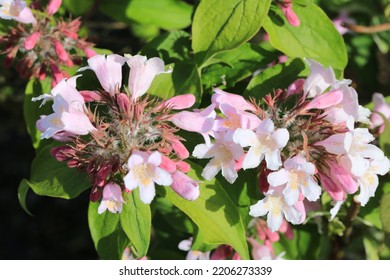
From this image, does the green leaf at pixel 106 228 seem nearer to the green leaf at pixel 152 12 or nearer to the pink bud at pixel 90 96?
the pink bud at pixel 90 96

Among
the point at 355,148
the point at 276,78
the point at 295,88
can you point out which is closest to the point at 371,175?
the point at 355,148

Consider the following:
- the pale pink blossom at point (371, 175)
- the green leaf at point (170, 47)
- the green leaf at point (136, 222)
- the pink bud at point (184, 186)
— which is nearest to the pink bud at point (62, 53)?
the green leaf at point (170, 47)

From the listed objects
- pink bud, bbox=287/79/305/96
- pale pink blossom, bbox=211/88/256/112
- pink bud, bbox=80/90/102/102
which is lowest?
pink bud, bbox=80/90/102/102

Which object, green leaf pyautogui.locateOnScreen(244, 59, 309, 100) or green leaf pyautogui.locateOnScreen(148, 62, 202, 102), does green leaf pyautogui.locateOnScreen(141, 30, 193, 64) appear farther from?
green leaf pyautogui.locateOnScreen(244, 59, 309, 100)

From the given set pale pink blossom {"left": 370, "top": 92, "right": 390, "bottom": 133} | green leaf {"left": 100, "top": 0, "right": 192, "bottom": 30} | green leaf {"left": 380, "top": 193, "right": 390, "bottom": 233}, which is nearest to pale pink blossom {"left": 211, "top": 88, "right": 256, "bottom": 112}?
green leaf {"left": 380, "top": 193, "right": 390, "bottom": 233}

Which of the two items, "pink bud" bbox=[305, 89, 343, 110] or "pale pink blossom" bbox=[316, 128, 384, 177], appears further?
"pink bud" bbox=[305, 89, 343, 110]

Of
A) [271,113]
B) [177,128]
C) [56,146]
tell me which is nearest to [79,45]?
[56,146]
